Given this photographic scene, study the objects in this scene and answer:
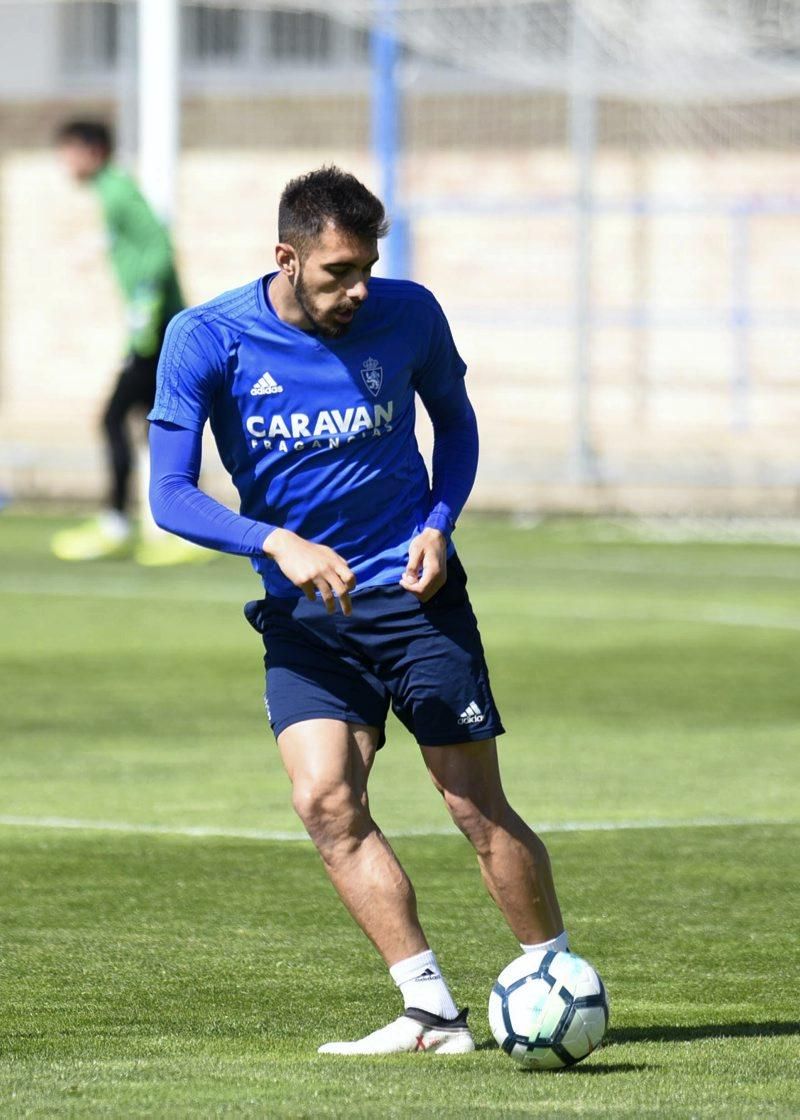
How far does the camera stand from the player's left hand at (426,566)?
5.86 metres

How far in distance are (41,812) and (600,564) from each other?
10.6 m

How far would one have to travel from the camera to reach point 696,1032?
5930 mm

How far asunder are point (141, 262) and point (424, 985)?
1259 cm

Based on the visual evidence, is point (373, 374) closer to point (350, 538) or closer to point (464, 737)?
point (350, 538)

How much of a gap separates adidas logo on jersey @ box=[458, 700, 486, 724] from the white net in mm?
18029

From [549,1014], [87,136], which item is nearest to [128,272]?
[87,136]

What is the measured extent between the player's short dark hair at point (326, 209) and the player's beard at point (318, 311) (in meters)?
0.10

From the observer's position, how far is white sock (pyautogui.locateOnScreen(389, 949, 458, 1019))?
5.80 m

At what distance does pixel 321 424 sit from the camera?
5.96 m

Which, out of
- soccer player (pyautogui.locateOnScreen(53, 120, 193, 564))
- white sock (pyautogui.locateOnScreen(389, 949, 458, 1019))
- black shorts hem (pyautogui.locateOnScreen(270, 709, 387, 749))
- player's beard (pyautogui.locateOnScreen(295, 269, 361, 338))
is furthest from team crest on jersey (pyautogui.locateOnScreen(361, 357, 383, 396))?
soccer player (pyautogui.locateOnScreen(53, 120, 193, 564))

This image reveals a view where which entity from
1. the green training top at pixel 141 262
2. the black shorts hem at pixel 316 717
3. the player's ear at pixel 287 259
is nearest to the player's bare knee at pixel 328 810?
the black shorts hem at pixel 316 717

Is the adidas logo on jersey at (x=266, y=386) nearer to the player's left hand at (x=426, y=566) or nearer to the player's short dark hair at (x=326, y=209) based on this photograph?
the player's short dark hair at (x=326, y=209)

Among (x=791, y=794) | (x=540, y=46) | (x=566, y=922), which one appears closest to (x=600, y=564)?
(x=540, y=46)

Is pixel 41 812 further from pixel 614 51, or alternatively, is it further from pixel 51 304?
pixel 51 304
